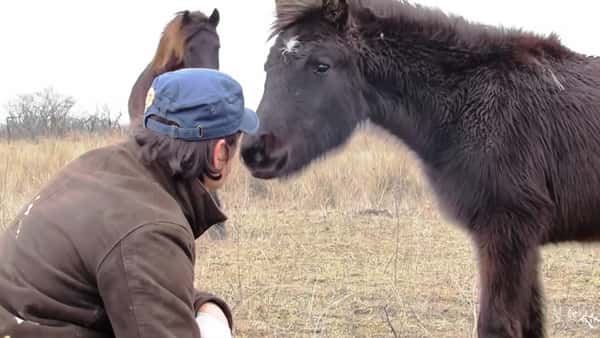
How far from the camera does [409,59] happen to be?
419cm

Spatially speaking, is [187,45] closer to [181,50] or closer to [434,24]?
[181,50]

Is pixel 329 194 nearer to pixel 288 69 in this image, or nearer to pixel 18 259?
pixel 288 69

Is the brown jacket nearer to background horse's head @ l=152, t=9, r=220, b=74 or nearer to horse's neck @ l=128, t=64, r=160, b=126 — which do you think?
horse's neck @ l=128, t=64, r=160, b=126

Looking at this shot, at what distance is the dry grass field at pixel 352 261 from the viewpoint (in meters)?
4.90

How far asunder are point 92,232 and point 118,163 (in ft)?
0.91

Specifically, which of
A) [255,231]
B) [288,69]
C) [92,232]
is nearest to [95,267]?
[92,232]

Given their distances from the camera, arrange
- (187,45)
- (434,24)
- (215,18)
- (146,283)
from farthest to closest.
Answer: (215,18) → (187,45) → (434,24) → (146,283)

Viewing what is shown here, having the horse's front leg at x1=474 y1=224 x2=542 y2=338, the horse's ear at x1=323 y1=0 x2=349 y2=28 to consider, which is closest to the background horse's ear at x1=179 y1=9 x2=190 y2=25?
the horse's ear at x1=323 y1=0 x2=349 y2=28

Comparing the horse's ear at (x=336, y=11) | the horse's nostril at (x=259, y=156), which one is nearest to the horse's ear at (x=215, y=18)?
the horse's ear at (x=336, y=11)

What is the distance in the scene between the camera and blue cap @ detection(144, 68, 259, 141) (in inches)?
84.4

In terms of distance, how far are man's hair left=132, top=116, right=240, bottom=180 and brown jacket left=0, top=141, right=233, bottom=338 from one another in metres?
0.04

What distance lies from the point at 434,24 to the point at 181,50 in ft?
8.01

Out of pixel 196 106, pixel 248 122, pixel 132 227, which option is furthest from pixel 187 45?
pixel 132 227

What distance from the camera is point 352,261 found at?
650 centimetres
